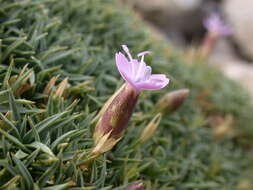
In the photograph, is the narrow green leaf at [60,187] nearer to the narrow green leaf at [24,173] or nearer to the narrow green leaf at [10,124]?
the narrow green leaf at [24,173]

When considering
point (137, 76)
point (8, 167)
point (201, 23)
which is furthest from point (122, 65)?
point (201, 23)

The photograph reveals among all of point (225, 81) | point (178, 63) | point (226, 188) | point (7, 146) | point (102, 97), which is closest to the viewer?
point (7, 146)

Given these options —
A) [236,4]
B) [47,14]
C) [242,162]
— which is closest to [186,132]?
[242,162]

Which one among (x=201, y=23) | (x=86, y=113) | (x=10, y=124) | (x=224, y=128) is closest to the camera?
(x=10, y=124)

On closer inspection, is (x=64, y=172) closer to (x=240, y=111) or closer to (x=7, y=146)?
(x=7, y=146)

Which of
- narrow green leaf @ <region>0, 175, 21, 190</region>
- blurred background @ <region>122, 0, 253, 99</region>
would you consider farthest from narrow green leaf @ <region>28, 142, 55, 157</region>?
blurred background @ <region>122, 0, 253, 99</region>

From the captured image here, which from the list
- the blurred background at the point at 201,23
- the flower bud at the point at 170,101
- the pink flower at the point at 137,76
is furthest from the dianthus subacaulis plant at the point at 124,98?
the blurred background at the point at 201,23

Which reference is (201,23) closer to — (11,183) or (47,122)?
(47,122)
